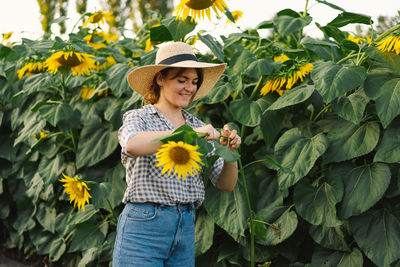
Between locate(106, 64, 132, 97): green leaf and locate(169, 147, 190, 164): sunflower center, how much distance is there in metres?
1.39

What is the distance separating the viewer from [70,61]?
3.12 metres

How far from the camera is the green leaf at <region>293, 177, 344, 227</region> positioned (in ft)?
8.02

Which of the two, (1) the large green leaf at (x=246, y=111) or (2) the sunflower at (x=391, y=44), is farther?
(1) the large green leaf at (x=246, y=111)

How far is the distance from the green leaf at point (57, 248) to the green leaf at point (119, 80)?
122 cm

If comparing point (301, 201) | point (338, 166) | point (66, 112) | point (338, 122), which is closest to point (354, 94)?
point (338, 122)

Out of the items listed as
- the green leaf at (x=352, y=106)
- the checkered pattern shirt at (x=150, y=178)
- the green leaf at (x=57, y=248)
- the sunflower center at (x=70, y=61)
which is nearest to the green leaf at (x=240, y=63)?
the green leaf at (x=352, y=106)

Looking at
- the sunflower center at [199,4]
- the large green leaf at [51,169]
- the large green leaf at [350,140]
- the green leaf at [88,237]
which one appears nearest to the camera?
the large green leaf at [350,140]

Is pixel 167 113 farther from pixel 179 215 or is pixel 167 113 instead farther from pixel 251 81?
pixel 251 81

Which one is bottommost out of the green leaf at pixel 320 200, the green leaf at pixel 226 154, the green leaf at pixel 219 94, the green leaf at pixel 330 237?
the green leaf at pixel 330 237

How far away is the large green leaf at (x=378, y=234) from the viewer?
91.8 inches

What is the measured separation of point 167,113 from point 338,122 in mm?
924

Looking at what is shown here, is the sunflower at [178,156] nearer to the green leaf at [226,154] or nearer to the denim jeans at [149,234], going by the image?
the green leaf at [226,154]

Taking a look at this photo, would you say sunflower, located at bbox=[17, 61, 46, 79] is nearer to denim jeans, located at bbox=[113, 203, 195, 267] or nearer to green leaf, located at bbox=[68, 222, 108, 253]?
green leaf, located at bbox=[68, 222, 108, 253]

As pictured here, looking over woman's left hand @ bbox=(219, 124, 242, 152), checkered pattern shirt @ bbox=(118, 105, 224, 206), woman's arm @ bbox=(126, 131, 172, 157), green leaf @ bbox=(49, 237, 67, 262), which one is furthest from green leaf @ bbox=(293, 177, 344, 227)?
green leaf @ bbox=(49, 237, 67, 262)
